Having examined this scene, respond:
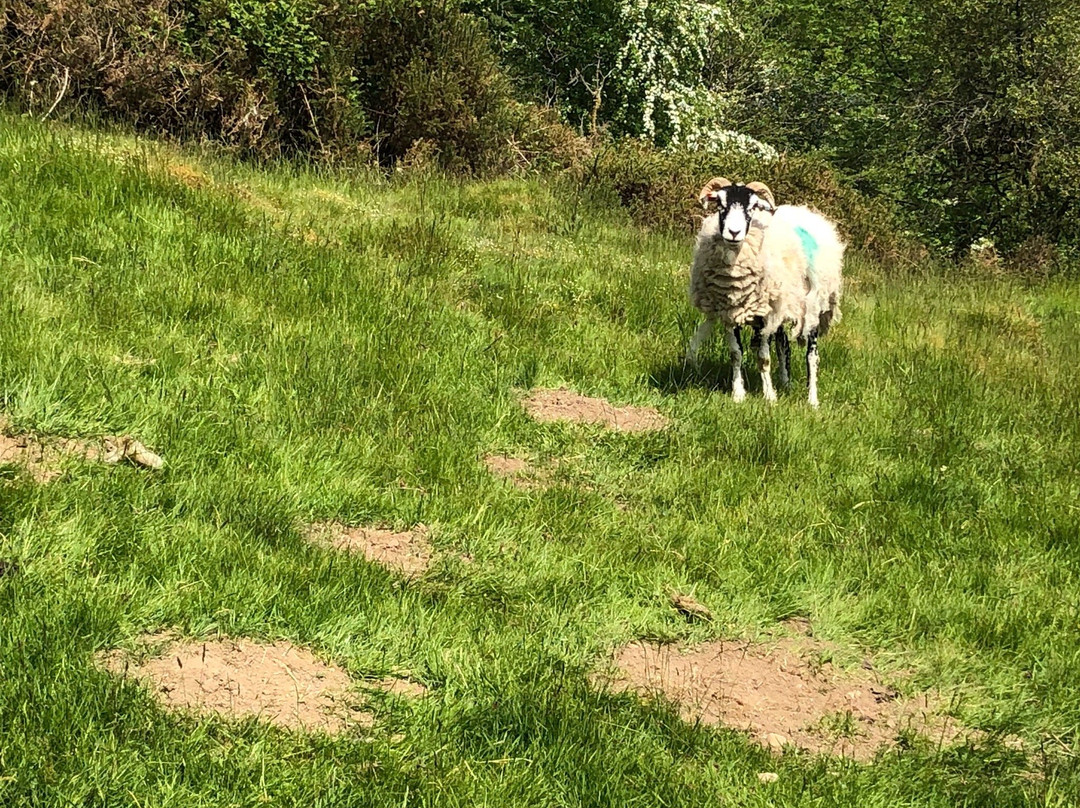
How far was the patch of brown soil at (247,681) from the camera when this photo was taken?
296 centimetres

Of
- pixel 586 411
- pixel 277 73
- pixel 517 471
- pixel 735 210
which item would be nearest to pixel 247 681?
pixel 517 471

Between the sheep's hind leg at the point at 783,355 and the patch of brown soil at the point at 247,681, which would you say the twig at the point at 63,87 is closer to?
the sheep's hind leg at the point at 783,355

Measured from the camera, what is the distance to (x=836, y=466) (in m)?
6.13

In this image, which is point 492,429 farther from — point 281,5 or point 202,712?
point 281,5

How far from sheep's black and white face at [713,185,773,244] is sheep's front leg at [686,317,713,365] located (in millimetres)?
816

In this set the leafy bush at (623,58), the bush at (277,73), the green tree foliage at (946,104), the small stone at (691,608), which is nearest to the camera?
the small stone at (691,608)

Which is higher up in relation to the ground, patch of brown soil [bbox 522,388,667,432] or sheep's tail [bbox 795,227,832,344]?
sheep's tail [bbox 795,227,832,344]

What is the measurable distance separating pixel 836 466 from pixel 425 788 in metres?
4.10

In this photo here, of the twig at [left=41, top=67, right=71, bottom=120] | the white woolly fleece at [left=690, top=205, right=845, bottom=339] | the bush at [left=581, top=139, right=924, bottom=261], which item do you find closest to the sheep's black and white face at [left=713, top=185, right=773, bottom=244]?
the white woolly fleece at [left=690, top=205, right=845, bottom=339]

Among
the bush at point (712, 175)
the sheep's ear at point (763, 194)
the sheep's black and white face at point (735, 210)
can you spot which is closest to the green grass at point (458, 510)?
the sheep's black and white face at point (735, 210)

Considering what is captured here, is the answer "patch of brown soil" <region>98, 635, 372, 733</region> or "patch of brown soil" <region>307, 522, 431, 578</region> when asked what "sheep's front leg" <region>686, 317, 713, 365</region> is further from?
"patch of brown soil" <region>98, 635, 372, 733</region>

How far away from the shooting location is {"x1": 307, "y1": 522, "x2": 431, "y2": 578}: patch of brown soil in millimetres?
4117

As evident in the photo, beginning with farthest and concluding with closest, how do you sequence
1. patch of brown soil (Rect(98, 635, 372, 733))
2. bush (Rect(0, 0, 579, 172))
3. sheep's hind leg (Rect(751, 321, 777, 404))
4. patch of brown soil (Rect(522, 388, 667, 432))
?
bush (Rect(0, 0, 579, 172)) < sheep's hind leg (Rect(751, 321, 777, 404)) < patch of brown soil (Rect(522, 388, 667, 432)) < patch of brown soil (Rect(98, 635, 372, 733))

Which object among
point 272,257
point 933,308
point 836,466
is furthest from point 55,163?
point 933,308
